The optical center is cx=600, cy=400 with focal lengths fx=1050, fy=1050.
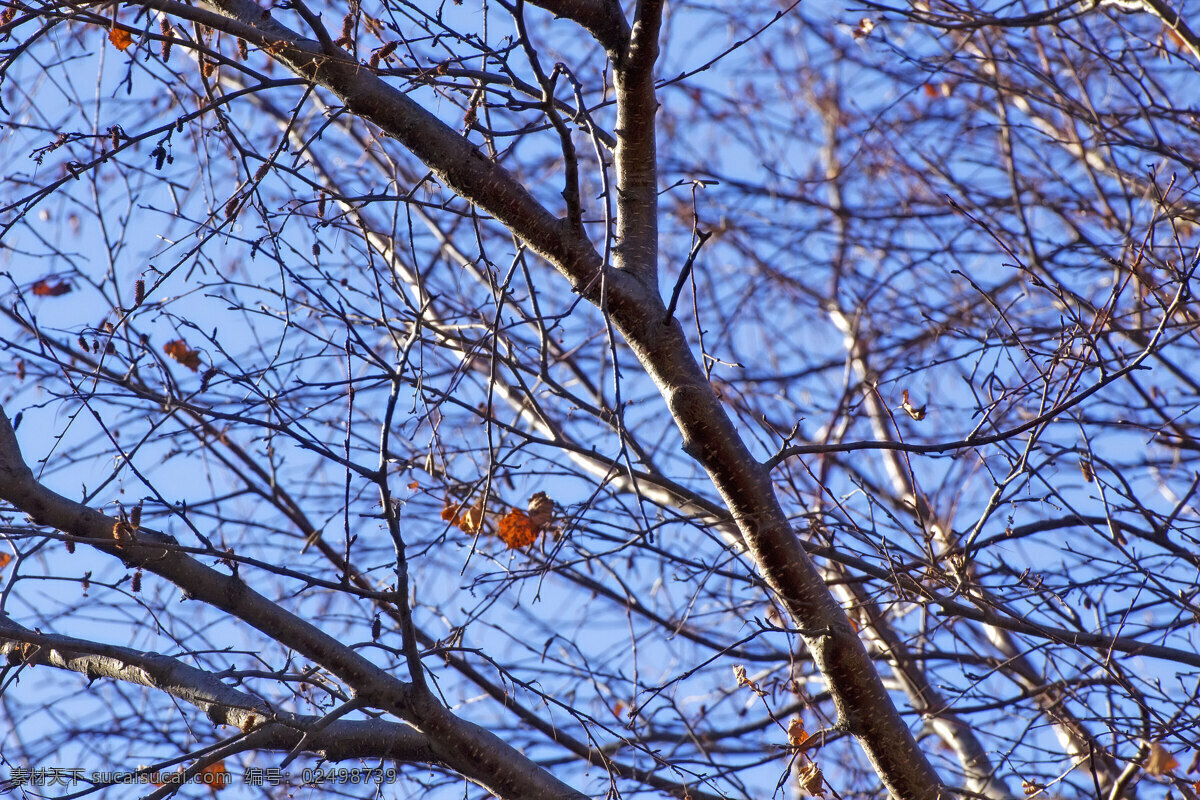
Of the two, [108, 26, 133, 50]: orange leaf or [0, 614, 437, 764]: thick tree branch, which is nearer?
[0, 614, 437, 764]: thick tree branch

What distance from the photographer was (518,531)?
3.23 meters

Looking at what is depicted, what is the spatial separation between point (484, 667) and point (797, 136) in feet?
12.5

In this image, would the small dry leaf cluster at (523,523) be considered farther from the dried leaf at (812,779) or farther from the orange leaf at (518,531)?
the dried leaf at (812,779)

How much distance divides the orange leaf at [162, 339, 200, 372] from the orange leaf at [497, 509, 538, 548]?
1159mm

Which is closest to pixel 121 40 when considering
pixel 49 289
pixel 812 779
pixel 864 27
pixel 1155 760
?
pixel 49 289

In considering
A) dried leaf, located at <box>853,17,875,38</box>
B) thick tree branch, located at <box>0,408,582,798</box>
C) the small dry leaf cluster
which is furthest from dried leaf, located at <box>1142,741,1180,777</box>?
dried leaf, located at <box>853,17,875,38</box>

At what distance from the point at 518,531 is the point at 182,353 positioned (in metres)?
1.30

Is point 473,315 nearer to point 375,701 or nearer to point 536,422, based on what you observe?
point 536,422

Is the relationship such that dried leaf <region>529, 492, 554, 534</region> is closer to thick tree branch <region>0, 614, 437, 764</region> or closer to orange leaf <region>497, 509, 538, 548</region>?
orange leaf <region>497, 509, 538, 548</region>

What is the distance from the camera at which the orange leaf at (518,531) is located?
3.21 m

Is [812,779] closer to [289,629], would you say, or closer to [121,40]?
[289,629]

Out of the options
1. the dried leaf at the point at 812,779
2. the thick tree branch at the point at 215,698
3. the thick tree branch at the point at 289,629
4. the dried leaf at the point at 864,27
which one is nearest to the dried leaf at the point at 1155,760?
the dried leaf at the point at 812,779

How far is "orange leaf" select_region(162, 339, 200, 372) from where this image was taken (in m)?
3.48

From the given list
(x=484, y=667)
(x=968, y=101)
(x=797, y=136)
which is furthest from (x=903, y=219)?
(x=484, y=667)
